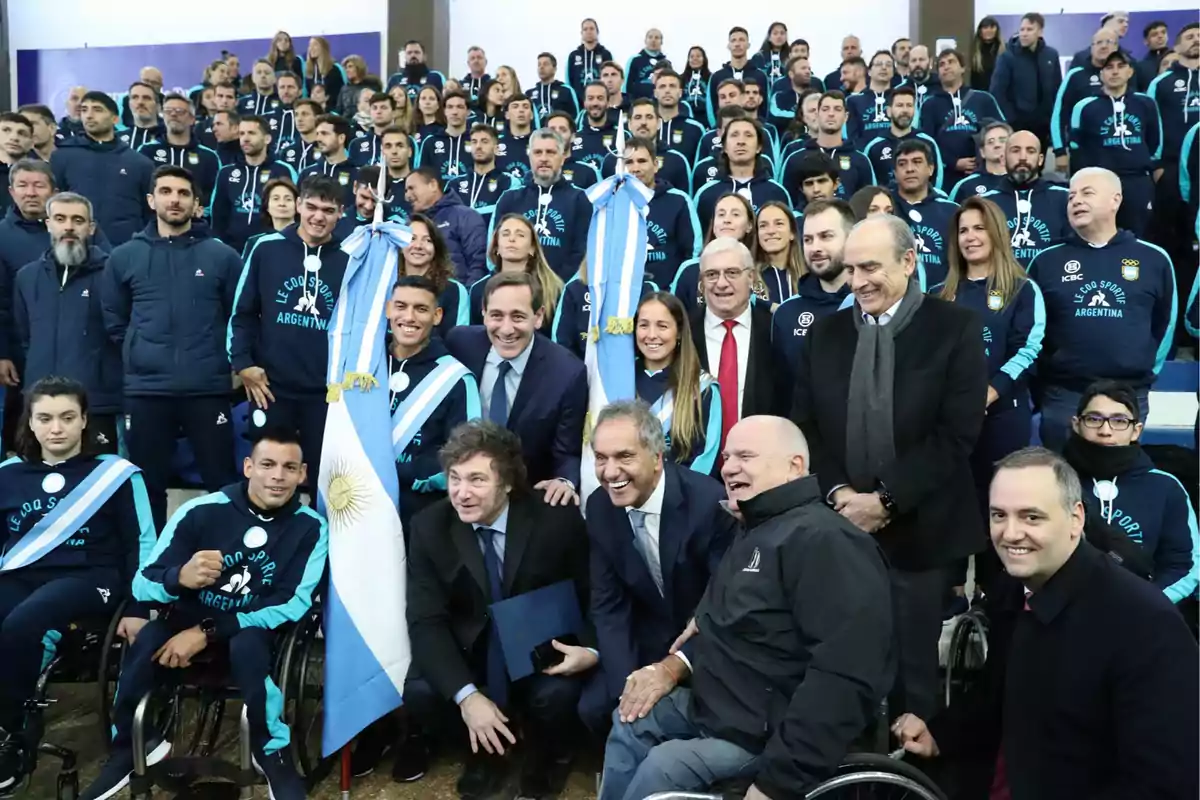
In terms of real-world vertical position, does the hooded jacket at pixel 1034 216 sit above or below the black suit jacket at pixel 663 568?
above

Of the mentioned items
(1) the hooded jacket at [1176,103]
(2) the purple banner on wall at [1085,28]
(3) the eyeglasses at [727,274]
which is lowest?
(3) the eyeglasses at [727,274]

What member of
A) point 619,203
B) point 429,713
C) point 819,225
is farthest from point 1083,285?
point 429,713

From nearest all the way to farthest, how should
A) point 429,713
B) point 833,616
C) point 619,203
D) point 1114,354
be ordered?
1. point 833,616
2. point 429,713
3. point 619,203
4. point 1114,354

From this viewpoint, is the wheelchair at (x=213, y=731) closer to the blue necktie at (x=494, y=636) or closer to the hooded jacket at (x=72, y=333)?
Result: the blue necktie at (x=494, y=636)

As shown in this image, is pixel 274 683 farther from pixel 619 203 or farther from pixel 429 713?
pixel 619 203

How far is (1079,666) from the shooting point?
1973 mm

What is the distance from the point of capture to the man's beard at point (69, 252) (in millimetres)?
4336

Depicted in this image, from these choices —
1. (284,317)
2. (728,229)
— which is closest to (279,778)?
(284,317)

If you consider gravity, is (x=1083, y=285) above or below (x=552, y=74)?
below

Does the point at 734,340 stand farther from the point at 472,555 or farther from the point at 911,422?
the point at 472,555

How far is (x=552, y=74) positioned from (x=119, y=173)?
5144 millimetres

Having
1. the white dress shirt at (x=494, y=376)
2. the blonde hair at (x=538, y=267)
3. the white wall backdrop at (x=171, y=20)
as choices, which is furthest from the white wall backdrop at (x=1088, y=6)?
the white dress shirt at (x=494, y=376)

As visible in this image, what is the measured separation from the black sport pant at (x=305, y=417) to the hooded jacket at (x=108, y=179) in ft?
8.82

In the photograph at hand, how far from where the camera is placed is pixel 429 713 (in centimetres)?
307
